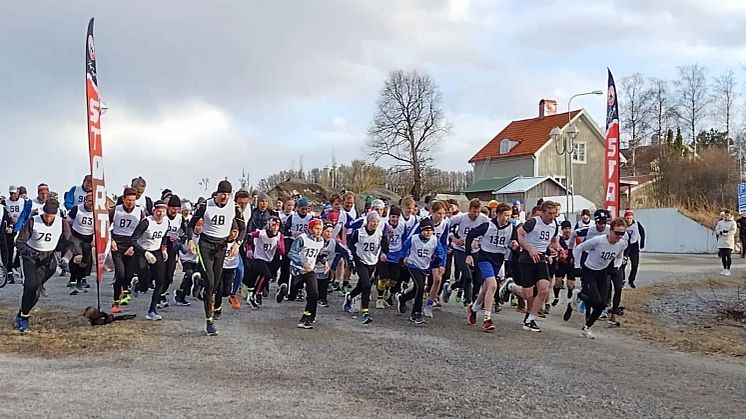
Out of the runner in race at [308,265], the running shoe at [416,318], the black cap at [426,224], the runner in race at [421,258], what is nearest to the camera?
the runner in race at [308,265]

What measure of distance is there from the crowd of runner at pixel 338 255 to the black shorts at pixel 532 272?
0.05ft

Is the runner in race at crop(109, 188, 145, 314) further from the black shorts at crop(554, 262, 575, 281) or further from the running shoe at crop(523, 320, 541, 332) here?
the black shorts at crop(554, 262, 575, 281)

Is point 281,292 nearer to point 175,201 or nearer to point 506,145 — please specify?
point 175,201

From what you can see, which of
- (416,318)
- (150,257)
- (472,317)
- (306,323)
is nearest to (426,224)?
(416,318)

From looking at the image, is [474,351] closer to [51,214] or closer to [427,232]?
[427,232]

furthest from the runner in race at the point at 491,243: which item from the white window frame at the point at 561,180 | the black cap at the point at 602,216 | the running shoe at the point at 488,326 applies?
the white window frame at the point at 561,180

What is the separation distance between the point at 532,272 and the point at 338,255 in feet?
12.7

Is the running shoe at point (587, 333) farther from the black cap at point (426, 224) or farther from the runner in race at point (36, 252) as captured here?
the runner in race at point (36, 252)

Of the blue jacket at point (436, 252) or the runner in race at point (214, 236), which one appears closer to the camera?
the runner in race at point (214, 236)

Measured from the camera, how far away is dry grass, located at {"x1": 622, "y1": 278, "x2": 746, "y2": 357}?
10305 millimetres

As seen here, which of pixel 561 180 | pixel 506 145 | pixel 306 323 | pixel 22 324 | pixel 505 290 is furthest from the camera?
pixel 506 145

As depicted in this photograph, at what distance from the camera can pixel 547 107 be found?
6456 cm

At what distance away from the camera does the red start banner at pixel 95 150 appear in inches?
411

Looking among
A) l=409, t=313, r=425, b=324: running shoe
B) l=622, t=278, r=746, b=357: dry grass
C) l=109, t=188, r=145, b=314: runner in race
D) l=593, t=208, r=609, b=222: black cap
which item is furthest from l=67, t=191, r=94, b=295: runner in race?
l=622, t=278, r=746, b=357: dry grass
